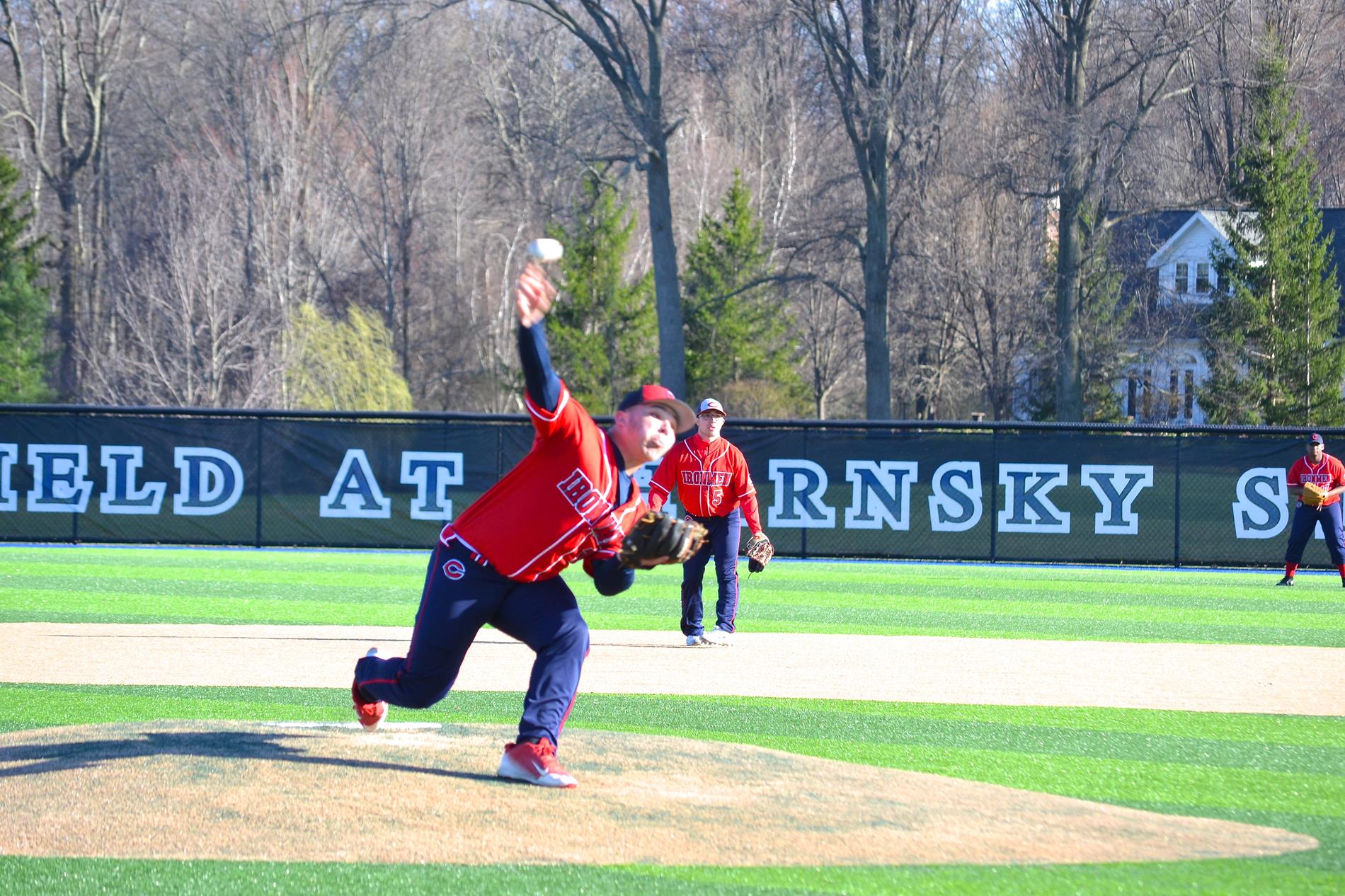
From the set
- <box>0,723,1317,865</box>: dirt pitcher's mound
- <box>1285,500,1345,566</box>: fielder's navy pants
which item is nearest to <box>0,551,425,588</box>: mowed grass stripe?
<box>0,723,1317,865</box>: dirt pitcher's mound

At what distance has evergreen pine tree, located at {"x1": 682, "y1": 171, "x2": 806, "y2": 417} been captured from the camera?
4366 centimetres

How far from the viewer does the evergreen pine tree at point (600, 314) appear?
44.7 metres

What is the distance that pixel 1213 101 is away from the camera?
37.3 m

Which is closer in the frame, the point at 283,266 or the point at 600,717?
the point at 600,717

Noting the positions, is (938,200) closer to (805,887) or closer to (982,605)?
(982,605)

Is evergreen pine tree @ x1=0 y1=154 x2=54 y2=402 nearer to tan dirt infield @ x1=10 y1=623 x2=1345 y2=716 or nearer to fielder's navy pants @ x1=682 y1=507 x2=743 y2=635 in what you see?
tan dirt infield @ x1=10 y1=623 x2=1345 y2=716

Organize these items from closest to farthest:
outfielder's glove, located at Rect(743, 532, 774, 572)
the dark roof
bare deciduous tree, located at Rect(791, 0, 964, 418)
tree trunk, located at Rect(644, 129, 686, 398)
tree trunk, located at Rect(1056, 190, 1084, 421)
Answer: outfielder's glove, located at Rect(743, 532, 774, 572), bare deciduous tree, located at Rect(791, 0, 964, 418), tree trunk, located at Rect(1056, 190, 1084, 421), tree trunk, located at Rect(644, 129, 686, 398), the dark roof

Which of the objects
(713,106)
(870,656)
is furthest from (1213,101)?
(870,656)

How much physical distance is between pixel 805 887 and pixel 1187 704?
4.68 metres

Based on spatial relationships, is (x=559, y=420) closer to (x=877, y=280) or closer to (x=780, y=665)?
(x=780, y=665)

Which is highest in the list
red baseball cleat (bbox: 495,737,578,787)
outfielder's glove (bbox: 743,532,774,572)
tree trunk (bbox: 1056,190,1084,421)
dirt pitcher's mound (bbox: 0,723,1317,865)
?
tree trunk (bbox: 1056,190,1084,421)

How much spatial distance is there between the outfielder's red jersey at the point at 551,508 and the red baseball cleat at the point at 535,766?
2.20ft

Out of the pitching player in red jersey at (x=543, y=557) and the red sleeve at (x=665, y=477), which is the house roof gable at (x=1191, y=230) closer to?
the red sleeve at (x=665, y=477)

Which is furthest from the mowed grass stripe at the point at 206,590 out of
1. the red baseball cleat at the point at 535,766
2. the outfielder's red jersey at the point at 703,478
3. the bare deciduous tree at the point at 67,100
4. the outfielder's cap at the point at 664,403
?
the bare deciduous tree at the point at 67,100
